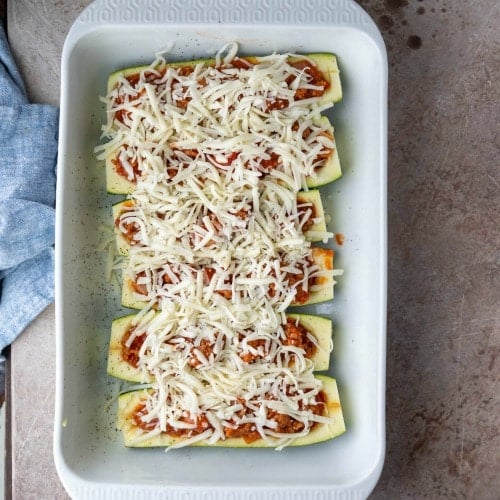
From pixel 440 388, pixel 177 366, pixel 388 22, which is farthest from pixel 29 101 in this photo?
pixel 440 388

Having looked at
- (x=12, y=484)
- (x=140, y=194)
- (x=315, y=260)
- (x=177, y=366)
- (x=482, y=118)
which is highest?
(x=482, y=118)

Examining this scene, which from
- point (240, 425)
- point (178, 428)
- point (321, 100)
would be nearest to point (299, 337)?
point (240, 425)

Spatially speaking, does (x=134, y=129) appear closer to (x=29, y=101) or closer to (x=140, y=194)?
(x=140, y=194)

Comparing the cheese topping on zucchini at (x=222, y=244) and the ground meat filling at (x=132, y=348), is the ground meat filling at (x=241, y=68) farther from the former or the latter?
the ground meat filling at (x=132, y=348)

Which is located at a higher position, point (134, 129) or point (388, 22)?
point (388, 22)

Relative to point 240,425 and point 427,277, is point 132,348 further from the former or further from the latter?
point 427,277

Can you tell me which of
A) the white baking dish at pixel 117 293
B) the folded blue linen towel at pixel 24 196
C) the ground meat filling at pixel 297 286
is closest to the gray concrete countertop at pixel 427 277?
the folded blue linen towel at pixel 24 196
